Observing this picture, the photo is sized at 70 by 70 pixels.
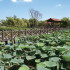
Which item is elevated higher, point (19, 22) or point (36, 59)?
point (19, 22)

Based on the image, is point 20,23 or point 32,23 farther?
point 32,23

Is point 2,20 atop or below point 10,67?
atop

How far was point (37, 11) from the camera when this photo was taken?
151 feet

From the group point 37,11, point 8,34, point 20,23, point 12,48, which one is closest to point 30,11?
point 37,11

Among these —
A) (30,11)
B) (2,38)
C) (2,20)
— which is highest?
(30,11)

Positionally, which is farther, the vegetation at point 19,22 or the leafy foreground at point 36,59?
the vegetation at point 19,22

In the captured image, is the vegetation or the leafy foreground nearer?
the leafy foreground

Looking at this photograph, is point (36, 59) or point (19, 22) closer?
point (36, 59)

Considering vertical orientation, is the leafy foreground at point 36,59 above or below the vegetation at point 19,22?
below

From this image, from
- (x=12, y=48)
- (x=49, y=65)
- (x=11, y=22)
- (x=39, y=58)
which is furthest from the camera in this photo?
(x=11, y=22)

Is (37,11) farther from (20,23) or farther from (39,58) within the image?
(39,58)

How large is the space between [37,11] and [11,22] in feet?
37.5

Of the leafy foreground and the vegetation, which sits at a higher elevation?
the vegetation

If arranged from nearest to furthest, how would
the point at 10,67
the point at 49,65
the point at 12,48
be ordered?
1. the point at 49,65
2. the point at 10,67
3. the point at 12,48
